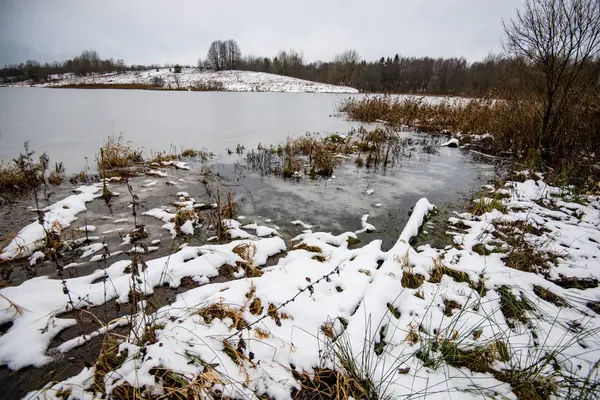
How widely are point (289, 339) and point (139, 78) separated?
6080 centimetres

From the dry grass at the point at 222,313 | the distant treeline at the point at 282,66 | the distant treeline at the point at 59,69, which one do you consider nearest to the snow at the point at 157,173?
the dry grass at the point at 222,313

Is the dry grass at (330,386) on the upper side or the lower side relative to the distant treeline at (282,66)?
lower

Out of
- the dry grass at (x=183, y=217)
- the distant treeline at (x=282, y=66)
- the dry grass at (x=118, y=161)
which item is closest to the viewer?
the dry grass at (x=183, y=217)

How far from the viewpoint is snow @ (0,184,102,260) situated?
3.23 meters

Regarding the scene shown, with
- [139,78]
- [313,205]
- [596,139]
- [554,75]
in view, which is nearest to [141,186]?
[313,205]

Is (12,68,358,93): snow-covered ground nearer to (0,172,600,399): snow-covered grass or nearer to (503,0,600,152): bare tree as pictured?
(503,0,600,152): bare tree

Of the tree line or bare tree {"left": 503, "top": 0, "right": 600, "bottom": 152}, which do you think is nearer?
bare tree {"left": 503, "top": 0, "right": 600, "bottom": 152}

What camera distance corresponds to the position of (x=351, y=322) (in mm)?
2248

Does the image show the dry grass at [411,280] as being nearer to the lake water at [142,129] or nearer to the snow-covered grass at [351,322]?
the snow-covered grass at [351,322]

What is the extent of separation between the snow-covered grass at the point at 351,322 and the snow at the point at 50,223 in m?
0.99

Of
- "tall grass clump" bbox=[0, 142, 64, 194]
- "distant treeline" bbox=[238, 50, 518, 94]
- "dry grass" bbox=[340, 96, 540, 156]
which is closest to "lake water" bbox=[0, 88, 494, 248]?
"tall grass clump" bbox=[0, 142, 64, 194]

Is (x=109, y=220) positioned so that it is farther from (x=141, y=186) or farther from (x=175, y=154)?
(x=175, y=154)

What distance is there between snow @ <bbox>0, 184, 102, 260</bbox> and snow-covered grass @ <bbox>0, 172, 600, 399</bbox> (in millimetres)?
986

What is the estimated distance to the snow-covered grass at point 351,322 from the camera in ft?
5.64
